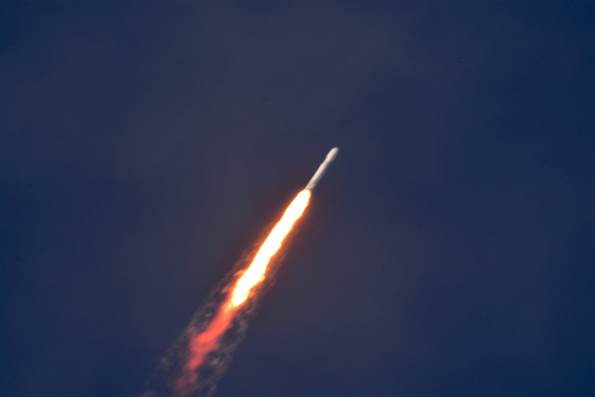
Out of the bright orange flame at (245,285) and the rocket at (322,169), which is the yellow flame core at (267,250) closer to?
the bright orange flame at (245,285)

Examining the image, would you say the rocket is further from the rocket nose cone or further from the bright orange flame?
the bright orange flame

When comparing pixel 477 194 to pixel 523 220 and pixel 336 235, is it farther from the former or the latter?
pixel 336 235

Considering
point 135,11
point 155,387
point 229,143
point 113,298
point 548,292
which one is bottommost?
point 155,387

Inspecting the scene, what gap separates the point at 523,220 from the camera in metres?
15.8

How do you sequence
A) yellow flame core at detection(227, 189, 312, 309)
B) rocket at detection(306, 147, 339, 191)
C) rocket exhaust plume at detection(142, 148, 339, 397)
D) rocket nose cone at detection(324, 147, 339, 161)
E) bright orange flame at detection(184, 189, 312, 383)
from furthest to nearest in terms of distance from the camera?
rocket nose cone at detection(324, 147, 339, 161) → rocket at detection(306, 147, 339, 191) → yellow flame core at detection(227, 189, 312, 309) → bright orange flame at detection(184, 189, 312, 383) → rocket exhaust plume at detection(142, 148, 339, 397)

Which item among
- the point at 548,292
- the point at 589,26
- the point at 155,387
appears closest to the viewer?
the point at 155,387

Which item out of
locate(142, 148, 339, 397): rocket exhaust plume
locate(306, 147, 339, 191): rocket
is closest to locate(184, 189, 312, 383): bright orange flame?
locate(142, 148, 339, 397): rocket exhaust plume

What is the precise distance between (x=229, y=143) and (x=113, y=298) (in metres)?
6.21

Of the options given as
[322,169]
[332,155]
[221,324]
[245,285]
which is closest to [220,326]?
[221,324]

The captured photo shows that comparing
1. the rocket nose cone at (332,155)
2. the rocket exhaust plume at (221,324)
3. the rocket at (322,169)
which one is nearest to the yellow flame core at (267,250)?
the rocket exhaust plume at (221,324)

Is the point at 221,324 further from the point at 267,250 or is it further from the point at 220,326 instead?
the point at 267,250

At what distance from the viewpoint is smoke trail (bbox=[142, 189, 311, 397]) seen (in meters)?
14.5

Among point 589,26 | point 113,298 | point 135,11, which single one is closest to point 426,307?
point 113,298

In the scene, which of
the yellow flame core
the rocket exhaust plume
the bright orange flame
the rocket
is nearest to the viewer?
the rocket exhaust plume
